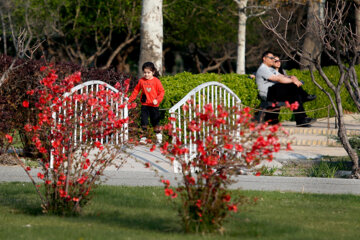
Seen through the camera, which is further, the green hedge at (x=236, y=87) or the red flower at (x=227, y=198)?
the green hedge at (x=236, y=87)

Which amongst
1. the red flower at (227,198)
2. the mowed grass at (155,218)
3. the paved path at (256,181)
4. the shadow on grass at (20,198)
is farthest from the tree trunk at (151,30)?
the red flower at (227,198)

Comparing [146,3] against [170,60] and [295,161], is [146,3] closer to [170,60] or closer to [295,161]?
[295,161]

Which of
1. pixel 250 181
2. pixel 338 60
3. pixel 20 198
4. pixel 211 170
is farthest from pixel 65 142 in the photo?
pixel 338 60

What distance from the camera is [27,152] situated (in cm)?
1061

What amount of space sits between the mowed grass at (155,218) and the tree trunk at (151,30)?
879 cm

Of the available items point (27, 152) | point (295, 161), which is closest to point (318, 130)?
point (295, 161)

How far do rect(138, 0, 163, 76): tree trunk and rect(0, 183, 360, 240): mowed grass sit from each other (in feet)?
28.8

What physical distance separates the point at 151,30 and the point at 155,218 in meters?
10.5

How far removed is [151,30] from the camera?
1642 cm

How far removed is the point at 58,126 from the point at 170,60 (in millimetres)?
38532

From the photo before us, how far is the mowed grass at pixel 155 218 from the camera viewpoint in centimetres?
571

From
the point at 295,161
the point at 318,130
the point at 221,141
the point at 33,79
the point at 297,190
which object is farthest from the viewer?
the point at 318,130

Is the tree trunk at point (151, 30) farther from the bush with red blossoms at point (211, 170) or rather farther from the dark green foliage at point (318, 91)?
the bush with red blossoms at point (211, 170)

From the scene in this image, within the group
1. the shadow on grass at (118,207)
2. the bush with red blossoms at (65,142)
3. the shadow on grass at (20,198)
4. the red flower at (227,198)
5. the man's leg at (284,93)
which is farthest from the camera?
the man's leg at (284,93)
